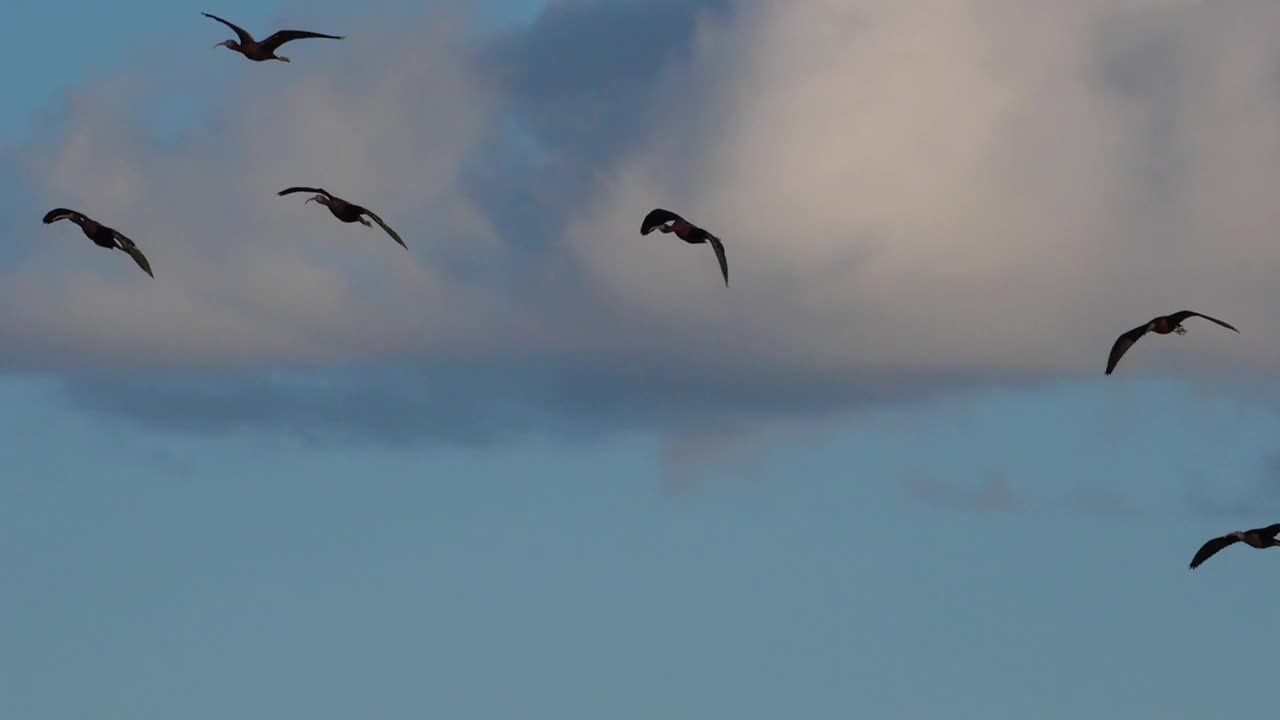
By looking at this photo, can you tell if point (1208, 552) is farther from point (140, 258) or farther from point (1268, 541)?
point (140, 258)

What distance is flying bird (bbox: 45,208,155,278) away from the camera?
5616 cm

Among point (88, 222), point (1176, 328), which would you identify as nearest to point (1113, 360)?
point (1176, 328)

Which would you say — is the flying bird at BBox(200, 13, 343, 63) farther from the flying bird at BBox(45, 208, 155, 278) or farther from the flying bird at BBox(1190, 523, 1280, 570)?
the flying bird at BBox(1190, 523, 1280, 570)

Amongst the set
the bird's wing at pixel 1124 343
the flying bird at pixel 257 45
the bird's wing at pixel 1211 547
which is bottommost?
the bird's wing at pixel 1211 547

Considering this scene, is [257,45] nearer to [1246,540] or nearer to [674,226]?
[674,226]

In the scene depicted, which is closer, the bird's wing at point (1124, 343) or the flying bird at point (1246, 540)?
the flying bird at point (1246, 540)

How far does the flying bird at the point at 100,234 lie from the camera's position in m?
56.2

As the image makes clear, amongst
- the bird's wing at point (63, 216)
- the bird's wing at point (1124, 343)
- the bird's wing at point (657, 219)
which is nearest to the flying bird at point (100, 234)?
the bird's wing at point (63, 216)

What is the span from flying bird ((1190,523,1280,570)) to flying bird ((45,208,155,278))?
1265 inches

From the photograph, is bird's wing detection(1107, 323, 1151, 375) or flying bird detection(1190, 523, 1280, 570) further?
bird's wing detection(1107, 323, 1151, 375)

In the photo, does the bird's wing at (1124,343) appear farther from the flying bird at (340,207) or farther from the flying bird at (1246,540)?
the flying bird at (340,207)

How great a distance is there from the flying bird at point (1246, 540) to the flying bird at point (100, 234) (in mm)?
32120

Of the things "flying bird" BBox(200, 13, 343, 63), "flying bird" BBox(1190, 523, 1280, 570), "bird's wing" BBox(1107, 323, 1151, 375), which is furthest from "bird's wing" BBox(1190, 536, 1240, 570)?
"flying bird" BBox(200, 13, 343, 63)

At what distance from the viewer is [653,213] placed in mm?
56156
